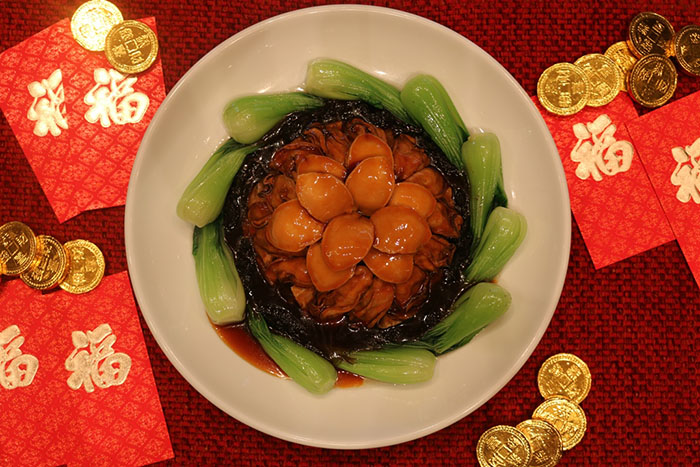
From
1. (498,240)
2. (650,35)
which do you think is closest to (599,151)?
(650,35)

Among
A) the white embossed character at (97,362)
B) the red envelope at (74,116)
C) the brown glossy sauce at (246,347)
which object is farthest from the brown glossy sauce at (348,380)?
the red envelope at (74,116)

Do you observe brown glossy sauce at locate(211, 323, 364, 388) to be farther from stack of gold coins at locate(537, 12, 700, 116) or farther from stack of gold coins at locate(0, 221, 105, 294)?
stack of gold coins at locate(537, 12, 700, 116)

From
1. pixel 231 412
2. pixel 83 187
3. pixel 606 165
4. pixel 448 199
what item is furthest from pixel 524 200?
pixel 83 187

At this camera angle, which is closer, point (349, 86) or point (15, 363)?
point (349, 86)

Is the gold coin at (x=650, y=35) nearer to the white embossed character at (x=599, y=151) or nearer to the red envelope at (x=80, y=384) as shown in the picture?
the white embossed character at (x=599, y=151)

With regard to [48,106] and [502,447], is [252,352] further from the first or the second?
[48,106]

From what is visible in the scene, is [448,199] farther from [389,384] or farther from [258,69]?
[258,69]

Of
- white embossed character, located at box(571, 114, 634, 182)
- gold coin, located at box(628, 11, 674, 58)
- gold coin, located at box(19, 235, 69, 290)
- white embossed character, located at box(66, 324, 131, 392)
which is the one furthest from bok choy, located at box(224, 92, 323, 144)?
gold coin, located at box(628, 11, 674, 58)
